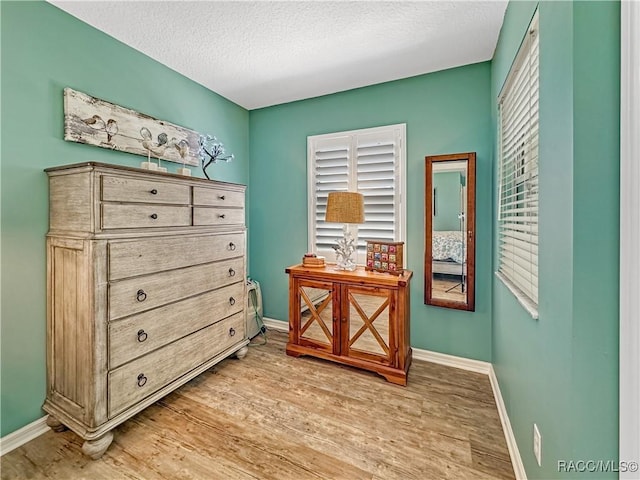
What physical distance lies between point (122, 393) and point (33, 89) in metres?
1.89

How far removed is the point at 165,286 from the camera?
73.5 inches

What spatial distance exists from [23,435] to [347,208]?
8.33 feet

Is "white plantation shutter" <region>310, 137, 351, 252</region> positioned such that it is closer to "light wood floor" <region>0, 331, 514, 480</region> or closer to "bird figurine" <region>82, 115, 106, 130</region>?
"light wood floor" <region>0, 331, 514, 480</region>

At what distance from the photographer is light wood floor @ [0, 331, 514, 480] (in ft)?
4.80

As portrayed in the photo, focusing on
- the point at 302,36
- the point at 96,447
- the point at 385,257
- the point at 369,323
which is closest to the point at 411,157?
the point at 385,257

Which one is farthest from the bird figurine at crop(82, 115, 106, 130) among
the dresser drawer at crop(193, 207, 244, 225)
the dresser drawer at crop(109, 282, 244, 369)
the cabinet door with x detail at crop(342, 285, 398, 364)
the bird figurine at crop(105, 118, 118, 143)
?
the cabinet door with x detail at crop(342, 285, 398, 364)

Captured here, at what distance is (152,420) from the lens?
5.96ft

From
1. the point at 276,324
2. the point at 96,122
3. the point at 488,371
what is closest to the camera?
the point at 96,122

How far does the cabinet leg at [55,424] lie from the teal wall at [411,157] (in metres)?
1.97

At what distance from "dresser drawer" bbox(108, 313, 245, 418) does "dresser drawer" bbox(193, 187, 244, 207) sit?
3.24 feet

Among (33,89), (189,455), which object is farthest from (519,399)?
(33,89)

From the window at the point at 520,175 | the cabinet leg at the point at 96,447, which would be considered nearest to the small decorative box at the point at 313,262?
the window at the point at 520,175

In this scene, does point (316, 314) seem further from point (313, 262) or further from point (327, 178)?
point (327, 178)
